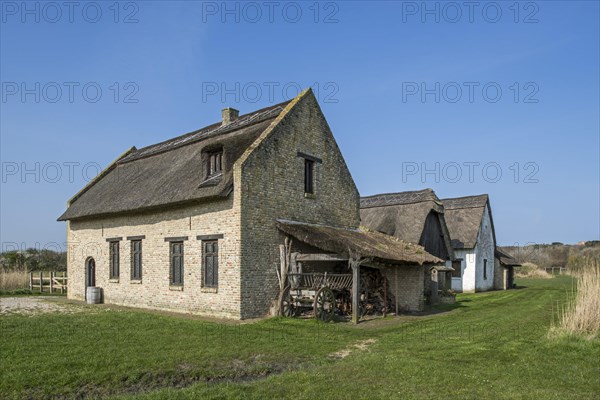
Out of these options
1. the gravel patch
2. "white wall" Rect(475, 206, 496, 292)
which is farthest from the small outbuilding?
the gravel patch

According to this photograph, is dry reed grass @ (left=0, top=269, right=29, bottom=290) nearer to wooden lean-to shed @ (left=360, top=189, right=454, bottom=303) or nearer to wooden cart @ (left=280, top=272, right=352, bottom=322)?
wooden cart @ (left=280, top=272, right=352, bottom=322)

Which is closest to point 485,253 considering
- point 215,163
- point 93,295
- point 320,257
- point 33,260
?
point 320,257

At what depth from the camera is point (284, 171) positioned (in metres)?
18.5

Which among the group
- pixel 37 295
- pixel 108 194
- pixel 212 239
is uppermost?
pixel 108 194

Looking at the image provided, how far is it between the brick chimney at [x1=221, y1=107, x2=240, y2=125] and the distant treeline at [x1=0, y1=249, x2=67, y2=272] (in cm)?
1927

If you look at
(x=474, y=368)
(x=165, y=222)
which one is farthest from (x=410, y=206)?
(x=474, y=368)

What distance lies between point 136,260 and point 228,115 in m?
7.82

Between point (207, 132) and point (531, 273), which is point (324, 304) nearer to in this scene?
point (207, 132)

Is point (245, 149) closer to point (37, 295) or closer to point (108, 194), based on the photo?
point (108, 194)

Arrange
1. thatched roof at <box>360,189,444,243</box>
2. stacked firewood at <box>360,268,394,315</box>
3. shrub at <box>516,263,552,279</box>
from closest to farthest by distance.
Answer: stacked firewood at <box>360,268,394,315</box> → thatched roof at <box>360,189,444,243</box> → shrub at <box>516,263,552,279</box>

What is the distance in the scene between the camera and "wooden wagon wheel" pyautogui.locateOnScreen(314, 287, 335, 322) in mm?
16016

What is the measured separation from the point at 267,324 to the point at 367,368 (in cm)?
623

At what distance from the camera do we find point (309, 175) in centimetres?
2014

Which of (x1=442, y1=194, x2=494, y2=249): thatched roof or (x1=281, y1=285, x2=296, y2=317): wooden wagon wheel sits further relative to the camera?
(x1=442, y1=194, x2=494, y2=249): thatched roof
